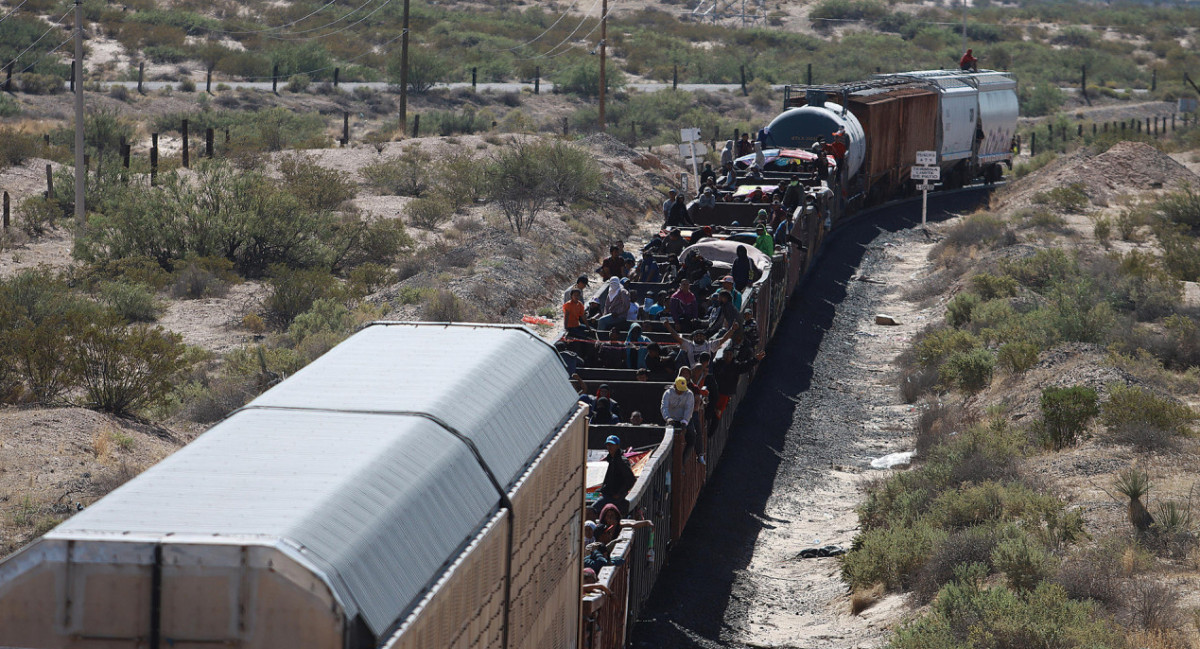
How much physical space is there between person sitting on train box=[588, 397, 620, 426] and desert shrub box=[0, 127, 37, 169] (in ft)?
91.3

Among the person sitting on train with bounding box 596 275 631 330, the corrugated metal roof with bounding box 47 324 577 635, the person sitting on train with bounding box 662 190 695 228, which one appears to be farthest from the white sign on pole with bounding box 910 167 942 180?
the corrugated metal roof with bounding box 47 324 577 635

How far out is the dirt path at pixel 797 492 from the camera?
12.1 m

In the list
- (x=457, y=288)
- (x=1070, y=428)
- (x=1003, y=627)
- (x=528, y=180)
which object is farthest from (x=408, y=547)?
(x=528, y=180)

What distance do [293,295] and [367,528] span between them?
736 inches

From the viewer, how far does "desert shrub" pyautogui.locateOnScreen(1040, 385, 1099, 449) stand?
15.2 m

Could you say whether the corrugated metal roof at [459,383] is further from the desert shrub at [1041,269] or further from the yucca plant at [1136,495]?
the desert shrub at [1041,269]

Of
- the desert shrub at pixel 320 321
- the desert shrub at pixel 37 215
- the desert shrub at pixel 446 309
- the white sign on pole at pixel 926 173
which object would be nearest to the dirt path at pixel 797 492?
the desert shrub at pixel 446 309

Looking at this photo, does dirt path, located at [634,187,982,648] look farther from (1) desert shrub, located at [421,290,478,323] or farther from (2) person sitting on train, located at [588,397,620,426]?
(1) desert shrub, located at [421,290,478,323]

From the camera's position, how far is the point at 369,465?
5551mm

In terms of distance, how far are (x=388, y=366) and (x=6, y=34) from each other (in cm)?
6297

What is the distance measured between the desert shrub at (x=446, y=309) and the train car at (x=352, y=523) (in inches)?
542

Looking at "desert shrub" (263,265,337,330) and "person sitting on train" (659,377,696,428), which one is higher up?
"person sitting on train" (659,377,696,428)

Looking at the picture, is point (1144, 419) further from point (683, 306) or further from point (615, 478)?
point (615, 478)

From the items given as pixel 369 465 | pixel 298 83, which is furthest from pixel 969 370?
pixel 298 83
